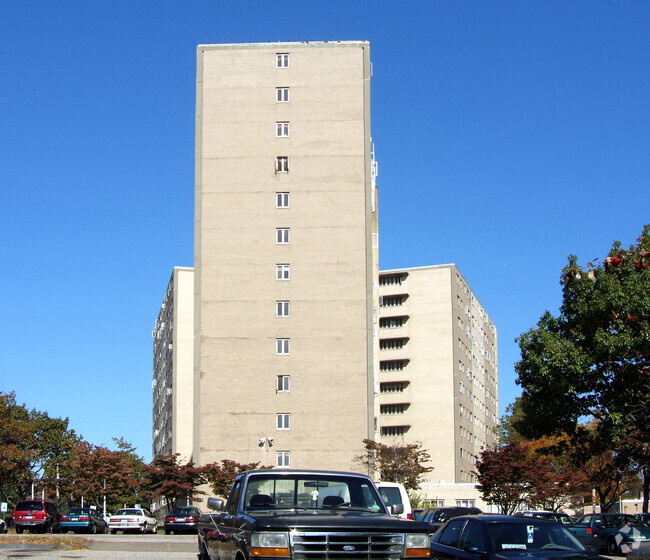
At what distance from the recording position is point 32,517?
48.9 meters

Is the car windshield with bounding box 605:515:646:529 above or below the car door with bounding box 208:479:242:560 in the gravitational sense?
below

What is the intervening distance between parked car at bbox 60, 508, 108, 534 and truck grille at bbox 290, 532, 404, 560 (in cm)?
4383

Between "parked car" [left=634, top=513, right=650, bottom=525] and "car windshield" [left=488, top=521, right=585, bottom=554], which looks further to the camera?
"parked car" [left=634, top=513, right=650, bottom=525]

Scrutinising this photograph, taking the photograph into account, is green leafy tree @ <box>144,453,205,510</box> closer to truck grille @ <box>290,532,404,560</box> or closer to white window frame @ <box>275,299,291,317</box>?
white window frame @ <box>275,299,291,317</box>

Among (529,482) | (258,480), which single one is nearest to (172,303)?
(529,482)

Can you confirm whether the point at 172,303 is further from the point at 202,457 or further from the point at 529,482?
the point at 529,482

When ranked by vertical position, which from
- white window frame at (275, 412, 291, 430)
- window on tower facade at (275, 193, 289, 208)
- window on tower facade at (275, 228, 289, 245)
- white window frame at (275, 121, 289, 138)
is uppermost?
white window frame at (275, 121, 289, 138)

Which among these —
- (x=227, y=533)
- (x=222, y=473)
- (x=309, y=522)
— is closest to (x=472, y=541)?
(x=227, y=533)

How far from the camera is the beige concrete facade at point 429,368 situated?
332ft

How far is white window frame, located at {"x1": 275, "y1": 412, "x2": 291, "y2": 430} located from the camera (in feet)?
222

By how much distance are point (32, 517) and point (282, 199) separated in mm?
30606

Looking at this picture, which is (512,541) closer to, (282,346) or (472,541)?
(472,541)

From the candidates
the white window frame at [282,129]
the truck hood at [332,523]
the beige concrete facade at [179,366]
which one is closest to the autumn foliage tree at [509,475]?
the white window frame at [282,129]

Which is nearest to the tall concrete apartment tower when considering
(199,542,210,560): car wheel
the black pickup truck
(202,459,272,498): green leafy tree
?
(202,459,272,498): green leafy tree
